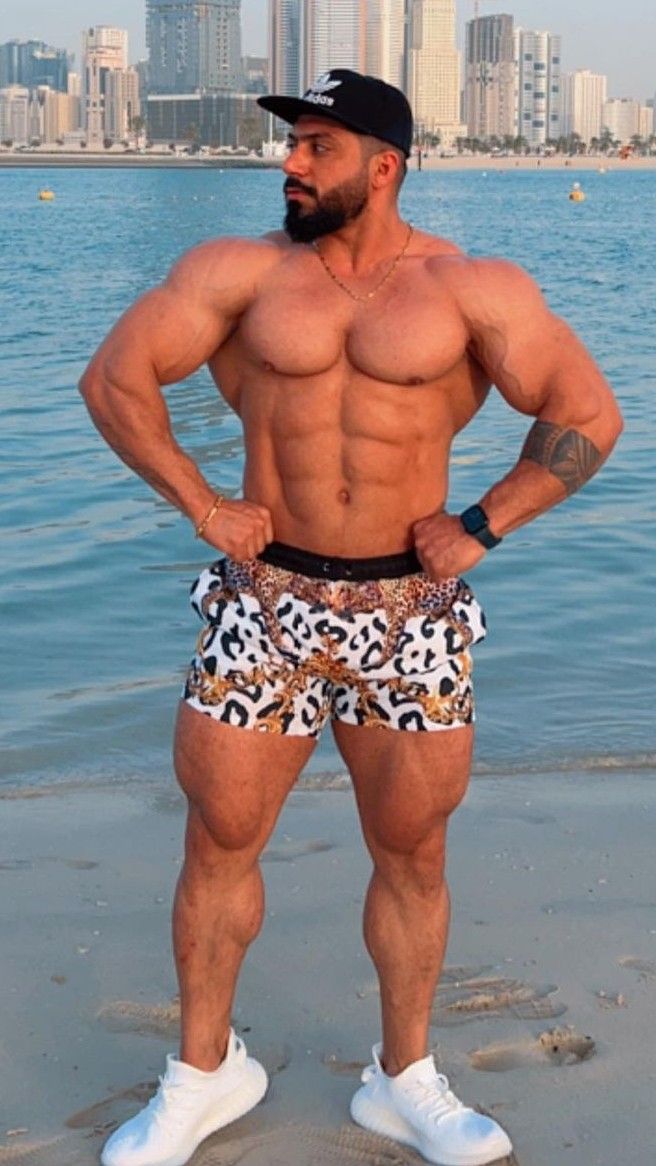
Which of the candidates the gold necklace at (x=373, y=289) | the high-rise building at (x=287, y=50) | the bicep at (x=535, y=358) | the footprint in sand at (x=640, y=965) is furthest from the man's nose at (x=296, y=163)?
the high-rise building at (x=287, y=50)

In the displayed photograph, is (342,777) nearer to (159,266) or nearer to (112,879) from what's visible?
(112,879)

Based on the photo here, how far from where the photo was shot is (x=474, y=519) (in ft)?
12.6

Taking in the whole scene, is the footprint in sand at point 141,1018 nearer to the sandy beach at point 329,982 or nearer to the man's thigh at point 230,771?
the sandy beach at point 329,982

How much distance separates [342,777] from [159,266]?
1472 inches

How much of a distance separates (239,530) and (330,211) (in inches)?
26.4

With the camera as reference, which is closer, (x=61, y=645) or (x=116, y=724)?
(x=116, y=724)

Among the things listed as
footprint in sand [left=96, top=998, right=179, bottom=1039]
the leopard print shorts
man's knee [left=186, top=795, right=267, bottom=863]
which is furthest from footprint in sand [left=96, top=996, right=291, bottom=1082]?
the leopard print shorts

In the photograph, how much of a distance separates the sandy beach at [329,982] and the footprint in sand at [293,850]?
0.01m

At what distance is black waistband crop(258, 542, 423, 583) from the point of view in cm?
381

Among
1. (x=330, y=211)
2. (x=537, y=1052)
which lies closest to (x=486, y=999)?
(x=537, y=1052)

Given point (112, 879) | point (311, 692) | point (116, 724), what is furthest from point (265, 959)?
point (116, 724)

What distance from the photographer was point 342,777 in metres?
6.93

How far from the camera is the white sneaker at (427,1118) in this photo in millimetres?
3881

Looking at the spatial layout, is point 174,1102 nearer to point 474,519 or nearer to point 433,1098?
point 433,1098
